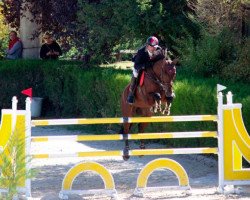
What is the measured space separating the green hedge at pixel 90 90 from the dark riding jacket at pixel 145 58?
1.44 meters

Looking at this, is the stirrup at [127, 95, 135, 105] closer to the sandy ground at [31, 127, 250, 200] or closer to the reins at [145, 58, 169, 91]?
the reins at [145, 58, 169, 91]

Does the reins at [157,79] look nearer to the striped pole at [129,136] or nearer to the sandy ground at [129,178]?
the sandy ground at [129,178]

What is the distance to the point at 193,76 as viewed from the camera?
16703 mm

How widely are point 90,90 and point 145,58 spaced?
20.6ft

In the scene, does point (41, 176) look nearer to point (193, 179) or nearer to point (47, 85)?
point (193, 179)

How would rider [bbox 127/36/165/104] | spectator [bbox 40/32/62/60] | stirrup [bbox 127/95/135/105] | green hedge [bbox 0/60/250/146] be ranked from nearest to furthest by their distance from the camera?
rider [bbox 127/36/165/104] < stirrup [bbox 127/95/135/105] < green hedge [bbox 0/60/250/146] < spectator [bbox 40/32/62/60]

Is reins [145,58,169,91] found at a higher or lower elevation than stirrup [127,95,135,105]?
higher

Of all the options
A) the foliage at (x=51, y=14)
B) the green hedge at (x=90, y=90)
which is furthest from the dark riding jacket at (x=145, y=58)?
the foliage at (x=51, y=14)

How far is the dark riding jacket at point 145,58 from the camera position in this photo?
1312cm

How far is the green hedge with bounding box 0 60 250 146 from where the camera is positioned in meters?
14.4

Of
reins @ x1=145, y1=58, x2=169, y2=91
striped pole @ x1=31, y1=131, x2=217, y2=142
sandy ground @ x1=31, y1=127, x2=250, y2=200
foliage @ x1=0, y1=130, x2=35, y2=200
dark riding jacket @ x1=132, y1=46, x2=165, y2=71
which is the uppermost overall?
dark riding jacket @ x1=132, y1=46, x2=165, y2=71

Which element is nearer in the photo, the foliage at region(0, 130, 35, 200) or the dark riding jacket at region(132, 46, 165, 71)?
the foliage at region(0, 130, 35, 200)

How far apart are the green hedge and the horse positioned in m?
1.09

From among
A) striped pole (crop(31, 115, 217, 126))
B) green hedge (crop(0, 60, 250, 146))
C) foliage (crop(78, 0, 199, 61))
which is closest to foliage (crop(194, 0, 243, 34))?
foliage (crop(78, 0, 199, 61))
